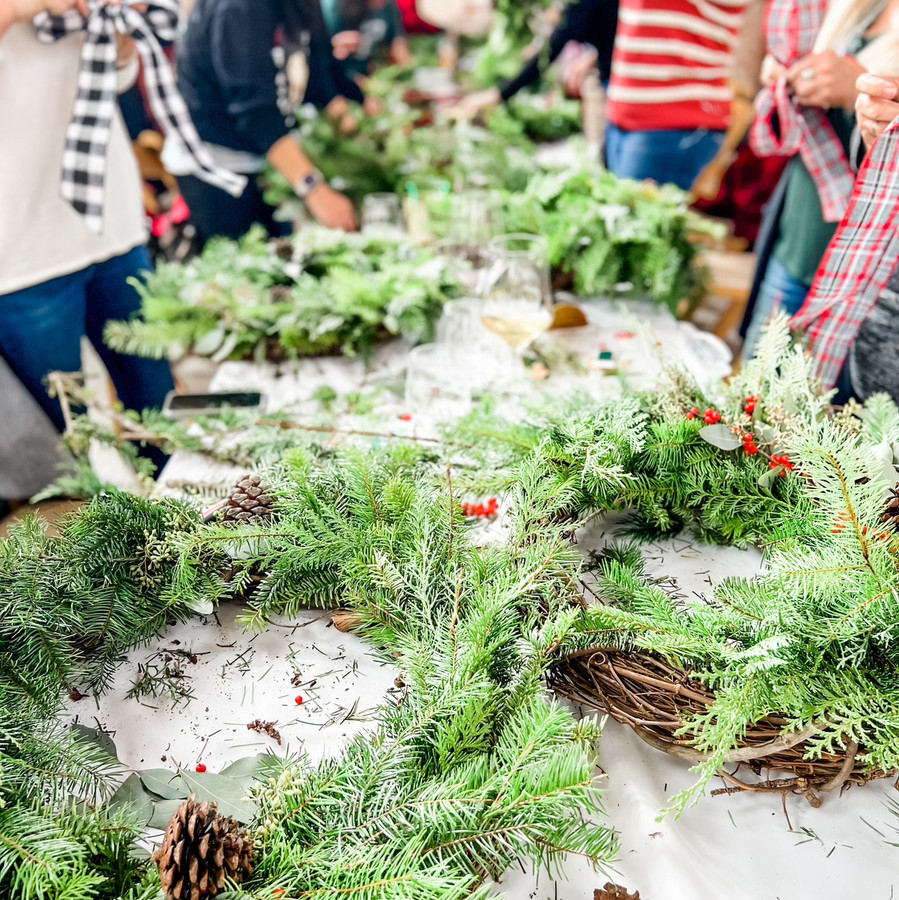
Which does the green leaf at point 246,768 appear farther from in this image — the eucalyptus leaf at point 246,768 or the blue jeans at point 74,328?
the blue jeans at point 74,328

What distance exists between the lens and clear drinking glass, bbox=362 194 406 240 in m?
1.77

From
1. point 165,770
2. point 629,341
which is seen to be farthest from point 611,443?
point 629,341

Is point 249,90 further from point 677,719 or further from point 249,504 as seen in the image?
point 677,719

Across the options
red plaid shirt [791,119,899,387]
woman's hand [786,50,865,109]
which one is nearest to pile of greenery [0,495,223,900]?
red plaid shirt [791,119,899,387]

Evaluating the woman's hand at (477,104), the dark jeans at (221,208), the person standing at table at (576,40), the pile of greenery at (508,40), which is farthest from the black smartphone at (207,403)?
the pile of greenery at (508,40)

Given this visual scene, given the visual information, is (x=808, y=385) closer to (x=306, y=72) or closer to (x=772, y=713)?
(x=772, y=713)

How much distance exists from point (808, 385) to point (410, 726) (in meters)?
0.59

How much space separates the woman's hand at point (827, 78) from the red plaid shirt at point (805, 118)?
6 centimetres

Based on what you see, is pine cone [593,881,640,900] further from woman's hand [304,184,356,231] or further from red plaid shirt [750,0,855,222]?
woman's hand [304,184,356,231]

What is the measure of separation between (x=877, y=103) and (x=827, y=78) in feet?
1.14

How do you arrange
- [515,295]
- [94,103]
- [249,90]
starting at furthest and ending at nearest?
[249,90] < [94,103] < [515,295]

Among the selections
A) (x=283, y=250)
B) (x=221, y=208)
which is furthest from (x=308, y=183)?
(x=283, y=250)

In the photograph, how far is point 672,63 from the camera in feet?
6.62

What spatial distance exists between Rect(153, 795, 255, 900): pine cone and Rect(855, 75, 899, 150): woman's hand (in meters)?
0.93
